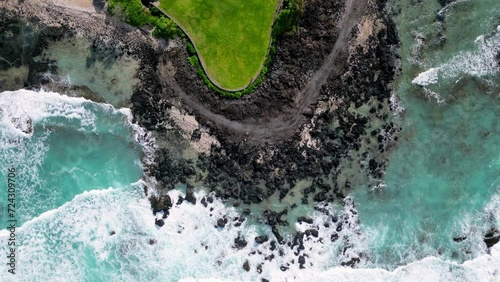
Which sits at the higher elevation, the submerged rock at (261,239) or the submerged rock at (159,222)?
the submerged rock at (261,239)

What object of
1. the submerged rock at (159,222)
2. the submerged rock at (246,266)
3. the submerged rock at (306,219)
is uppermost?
the submerged rock at (306,219)

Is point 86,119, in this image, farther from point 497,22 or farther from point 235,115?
point 497,22

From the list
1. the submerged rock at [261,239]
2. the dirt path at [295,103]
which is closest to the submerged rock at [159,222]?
the submerged rock at [261,239]

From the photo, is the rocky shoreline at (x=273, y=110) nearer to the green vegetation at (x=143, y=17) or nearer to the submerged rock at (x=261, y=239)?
the submerged rock at (x=261, y=239)

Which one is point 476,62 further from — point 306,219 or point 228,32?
point 228,32

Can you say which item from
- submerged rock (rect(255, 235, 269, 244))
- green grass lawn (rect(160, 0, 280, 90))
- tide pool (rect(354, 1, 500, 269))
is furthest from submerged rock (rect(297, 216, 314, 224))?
green grass lawn (rect(160, 0, 280, 90))

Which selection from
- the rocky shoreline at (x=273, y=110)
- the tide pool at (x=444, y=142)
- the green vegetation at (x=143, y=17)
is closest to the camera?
the green vegetation at (x=143, y=17)

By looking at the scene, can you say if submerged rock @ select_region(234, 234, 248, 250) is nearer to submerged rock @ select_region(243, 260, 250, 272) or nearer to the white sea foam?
submerged rock @ select_region(243, 260, 250, 272)
